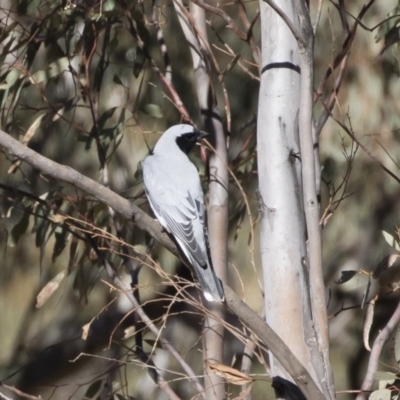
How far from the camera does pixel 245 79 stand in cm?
319

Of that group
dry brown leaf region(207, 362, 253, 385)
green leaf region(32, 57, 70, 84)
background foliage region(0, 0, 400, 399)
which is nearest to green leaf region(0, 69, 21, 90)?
green leaf region(32, 57, 70, 84)

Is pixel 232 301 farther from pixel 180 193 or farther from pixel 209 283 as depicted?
pixel 180 193

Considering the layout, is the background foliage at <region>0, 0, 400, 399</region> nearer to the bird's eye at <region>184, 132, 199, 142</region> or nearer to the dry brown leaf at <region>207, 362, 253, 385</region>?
the bird's eye at <region>184, 132, 199, 142</region>

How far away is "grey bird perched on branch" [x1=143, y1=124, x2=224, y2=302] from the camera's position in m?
2.14

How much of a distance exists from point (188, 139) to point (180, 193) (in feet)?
0.61

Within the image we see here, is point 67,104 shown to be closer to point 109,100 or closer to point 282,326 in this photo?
point 109,100

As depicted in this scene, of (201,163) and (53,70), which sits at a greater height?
(53,70)

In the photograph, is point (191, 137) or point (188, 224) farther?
point (191, 137)

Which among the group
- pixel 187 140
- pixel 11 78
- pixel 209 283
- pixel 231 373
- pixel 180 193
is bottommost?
pixel 231 373

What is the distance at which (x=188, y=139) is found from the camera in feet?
8.29

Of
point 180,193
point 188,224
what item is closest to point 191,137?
point 180,193

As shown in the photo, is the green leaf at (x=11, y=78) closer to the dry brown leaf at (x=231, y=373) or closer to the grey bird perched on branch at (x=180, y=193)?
the grey bird perched on branch at (x=180, y=193)

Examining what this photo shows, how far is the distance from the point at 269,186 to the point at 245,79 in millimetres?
1363

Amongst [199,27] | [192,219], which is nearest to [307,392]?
[192,219]
